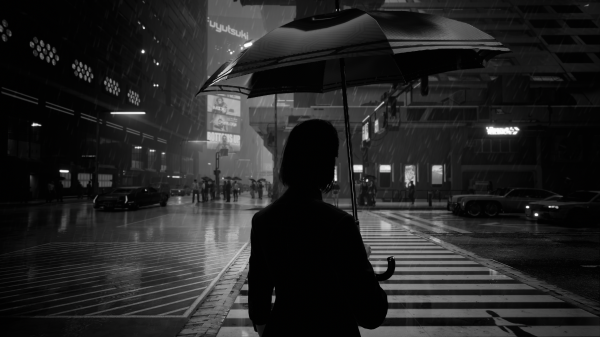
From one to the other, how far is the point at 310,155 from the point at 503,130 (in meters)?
36.4

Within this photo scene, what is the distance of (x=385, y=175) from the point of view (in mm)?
38250

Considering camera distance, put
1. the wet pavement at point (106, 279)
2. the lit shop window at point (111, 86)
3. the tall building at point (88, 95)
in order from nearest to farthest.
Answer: the wet pavement at point (106, 279)
the tall building at point (88, 95)
the lit shop window at point (111, 86)

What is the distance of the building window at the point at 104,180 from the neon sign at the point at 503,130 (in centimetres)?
4503

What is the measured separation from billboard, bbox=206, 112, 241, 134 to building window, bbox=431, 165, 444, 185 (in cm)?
7979

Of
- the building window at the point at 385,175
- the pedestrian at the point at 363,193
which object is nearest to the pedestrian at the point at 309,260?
the pedestrian at the point at 363,193

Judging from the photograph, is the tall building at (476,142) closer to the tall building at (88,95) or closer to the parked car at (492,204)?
the parked car at (492,204)

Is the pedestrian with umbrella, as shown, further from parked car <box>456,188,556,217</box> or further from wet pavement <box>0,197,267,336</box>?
parked car <box>456,188,556,217</box>

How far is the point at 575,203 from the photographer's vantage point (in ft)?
51.1

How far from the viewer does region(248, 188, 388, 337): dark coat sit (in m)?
1.64

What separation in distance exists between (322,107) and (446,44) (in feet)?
117

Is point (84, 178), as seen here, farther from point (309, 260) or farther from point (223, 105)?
point (223, 105)

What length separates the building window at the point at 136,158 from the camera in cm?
6216

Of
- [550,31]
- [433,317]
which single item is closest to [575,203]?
[433,317]

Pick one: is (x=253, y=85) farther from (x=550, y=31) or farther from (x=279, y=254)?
(x=550, y=31)
